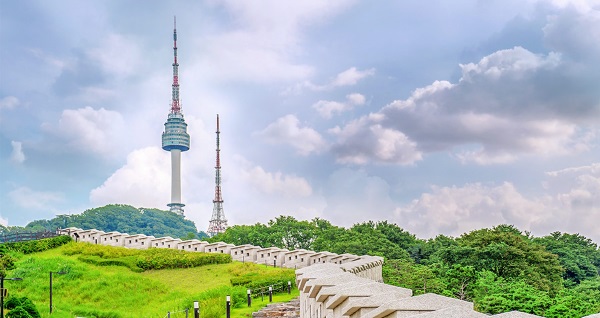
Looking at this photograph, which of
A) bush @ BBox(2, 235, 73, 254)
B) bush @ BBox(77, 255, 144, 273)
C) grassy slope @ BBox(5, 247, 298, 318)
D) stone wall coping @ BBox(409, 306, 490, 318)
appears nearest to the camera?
stone wall coping @ BBox(409, 306, 490, 318)

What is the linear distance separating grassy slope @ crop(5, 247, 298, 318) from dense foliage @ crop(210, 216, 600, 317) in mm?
9188

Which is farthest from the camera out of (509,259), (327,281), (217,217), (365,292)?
(217,217)

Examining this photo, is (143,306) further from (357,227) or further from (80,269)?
(357,227)

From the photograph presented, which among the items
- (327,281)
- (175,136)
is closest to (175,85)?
(175,136)

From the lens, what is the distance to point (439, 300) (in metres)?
7.95

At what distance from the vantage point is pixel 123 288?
33188 millimetres

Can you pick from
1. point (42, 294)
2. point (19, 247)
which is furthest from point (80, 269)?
point (19, 247)

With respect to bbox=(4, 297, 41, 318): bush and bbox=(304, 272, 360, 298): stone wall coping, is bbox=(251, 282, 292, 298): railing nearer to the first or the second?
bbox=(4, 297, 41, 318): bush

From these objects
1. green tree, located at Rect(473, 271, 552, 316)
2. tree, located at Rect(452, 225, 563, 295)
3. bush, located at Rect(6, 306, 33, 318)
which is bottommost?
green tree, located at Rect(473, 271, 552, 316)

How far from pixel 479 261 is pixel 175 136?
334ft

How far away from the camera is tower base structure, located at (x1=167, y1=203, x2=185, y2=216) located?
149000mm

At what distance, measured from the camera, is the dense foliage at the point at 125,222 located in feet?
407

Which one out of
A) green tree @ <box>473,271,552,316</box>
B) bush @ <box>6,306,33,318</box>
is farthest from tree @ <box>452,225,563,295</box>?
bush @ <box>6,306,33,318</box>

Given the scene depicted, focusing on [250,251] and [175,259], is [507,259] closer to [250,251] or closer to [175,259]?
[250,251]
